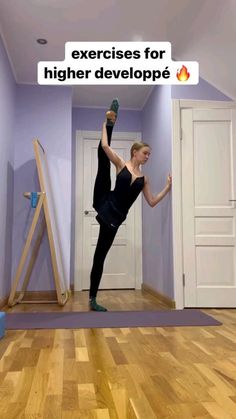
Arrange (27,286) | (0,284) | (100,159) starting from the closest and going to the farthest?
(100,159) < (0,284) < (27,286)

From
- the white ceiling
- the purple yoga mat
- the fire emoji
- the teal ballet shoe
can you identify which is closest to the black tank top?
A: the teal ballet shoe

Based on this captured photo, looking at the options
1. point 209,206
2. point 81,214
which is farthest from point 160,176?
point 81,214

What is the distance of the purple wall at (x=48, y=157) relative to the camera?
393 cm

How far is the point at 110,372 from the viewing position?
1490mm

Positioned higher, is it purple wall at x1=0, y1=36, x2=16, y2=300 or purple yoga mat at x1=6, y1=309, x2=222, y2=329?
purple wall at x1=0, y1=36, x2=16, y2=300

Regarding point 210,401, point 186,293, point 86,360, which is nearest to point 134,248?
point 186,293

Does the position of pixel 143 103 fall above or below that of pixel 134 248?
above

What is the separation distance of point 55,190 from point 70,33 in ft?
5.14

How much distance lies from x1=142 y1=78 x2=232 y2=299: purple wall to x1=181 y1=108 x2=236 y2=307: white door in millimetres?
170

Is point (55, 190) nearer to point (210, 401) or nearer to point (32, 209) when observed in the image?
point (32, 209)

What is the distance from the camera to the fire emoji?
3352 millimetres

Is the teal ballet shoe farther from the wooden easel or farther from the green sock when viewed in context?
the green sock

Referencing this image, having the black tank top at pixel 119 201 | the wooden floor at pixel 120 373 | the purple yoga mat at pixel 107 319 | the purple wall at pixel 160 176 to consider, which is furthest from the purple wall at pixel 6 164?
the purple wall at pixel 160 176

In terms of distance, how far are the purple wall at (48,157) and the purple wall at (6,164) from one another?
142 millimetres
